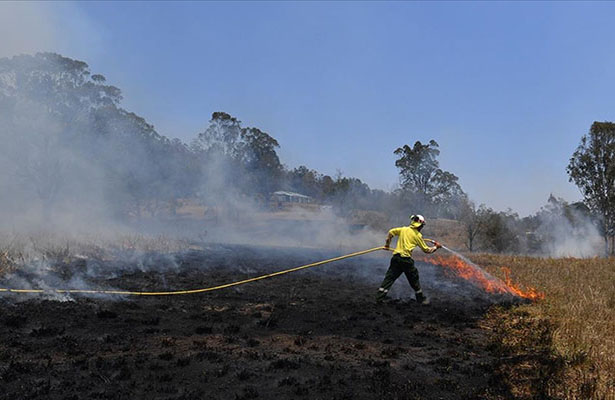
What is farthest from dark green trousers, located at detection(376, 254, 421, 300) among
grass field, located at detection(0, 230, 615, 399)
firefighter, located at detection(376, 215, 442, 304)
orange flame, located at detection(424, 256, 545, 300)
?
orange flame, located at detection(424, 256, 545, 300)

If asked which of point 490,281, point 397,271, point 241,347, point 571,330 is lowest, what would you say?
point 241,347

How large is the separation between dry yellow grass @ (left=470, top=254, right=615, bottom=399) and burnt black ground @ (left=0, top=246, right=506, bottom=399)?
71cm

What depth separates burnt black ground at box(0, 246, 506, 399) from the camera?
4.89 metres

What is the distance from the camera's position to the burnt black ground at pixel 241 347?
193 inches

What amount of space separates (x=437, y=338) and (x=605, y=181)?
120 feet

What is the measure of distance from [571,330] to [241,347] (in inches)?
227

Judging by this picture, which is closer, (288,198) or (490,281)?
(490,281)

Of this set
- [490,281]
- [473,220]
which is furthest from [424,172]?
[490,281]

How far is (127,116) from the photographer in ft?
97.2

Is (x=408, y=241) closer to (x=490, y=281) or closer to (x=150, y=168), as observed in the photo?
(x=490, y=281)

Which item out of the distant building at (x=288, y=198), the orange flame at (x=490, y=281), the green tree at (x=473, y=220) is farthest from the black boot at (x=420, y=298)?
the distant building at (x=288, y=198)

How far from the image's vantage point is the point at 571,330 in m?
7.31

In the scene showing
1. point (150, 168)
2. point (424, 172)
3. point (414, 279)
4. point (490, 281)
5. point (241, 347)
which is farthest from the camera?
point (424, 172)

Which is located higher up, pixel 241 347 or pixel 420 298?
pixel 420 298
